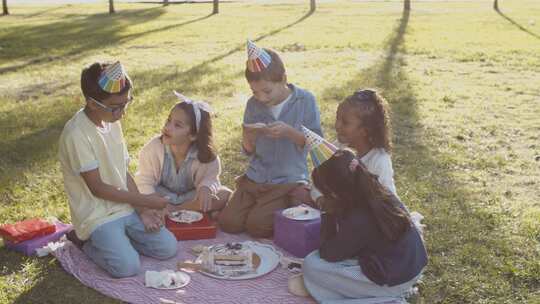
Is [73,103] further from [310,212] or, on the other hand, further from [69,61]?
[310,212]

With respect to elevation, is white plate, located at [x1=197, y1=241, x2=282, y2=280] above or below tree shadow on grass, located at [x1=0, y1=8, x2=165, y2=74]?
above

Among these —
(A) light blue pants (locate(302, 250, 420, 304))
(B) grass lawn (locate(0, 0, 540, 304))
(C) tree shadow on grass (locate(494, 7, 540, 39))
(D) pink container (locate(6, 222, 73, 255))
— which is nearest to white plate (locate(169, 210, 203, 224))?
(D) pink container (locate(6, 222, 73, 255))

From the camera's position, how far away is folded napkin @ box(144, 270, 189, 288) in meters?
3.49

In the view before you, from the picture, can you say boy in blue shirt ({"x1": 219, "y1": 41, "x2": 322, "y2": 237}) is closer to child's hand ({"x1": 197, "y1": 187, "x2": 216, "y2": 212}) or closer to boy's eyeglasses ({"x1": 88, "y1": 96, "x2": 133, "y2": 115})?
child's hand ({"x1": 197, "y1": 187, "x2": 216, "y2": 212})

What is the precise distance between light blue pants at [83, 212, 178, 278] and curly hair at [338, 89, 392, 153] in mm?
1306

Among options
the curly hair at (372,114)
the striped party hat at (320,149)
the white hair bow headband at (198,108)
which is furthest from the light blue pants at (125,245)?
the curly hair at (372,114)

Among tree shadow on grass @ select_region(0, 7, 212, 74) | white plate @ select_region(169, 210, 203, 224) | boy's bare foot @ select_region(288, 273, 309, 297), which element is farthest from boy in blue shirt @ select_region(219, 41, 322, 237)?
tree shadow on grass @ select_region(0, 7, 212, 74)

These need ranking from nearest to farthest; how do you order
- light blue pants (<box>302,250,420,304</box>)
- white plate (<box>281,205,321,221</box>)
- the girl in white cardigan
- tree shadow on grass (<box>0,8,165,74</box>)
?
light blue pants (<box>302,250,420,304</box>)
white plate (<box>281,205,321,221</box>)
the girl in white cardigan
tree shadow on grass (<box>0,8,165,74</box>)

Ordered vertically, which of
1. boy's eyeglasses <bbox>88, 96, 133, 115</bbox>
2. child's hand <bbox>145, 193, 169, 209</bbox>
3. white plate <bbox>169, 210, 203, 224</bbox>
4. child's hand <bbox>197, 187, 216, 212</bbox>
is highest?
boy's eyeglasses <bbox>88, 96, 133, 115</bbox>

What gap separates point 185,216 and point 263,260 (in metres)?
0.73

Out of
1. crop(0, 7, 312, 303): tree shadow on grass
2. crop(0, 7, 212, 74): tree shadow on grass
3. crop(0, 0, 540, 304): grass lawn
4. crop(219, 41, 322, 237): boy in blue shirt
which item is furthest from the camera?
crop(0, 7, 212, 74): tree shadow on grass

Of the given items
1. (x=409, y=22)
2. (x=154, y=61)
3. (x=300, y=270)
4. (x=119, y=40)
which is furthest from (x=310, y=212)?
(x=409, y=22)

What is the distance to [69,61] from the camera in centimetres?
1171

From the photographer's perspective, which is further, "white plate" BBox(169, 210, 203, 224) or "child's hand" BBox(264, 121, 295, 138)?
"white plate" BBox(169, 210, 203, 224)
